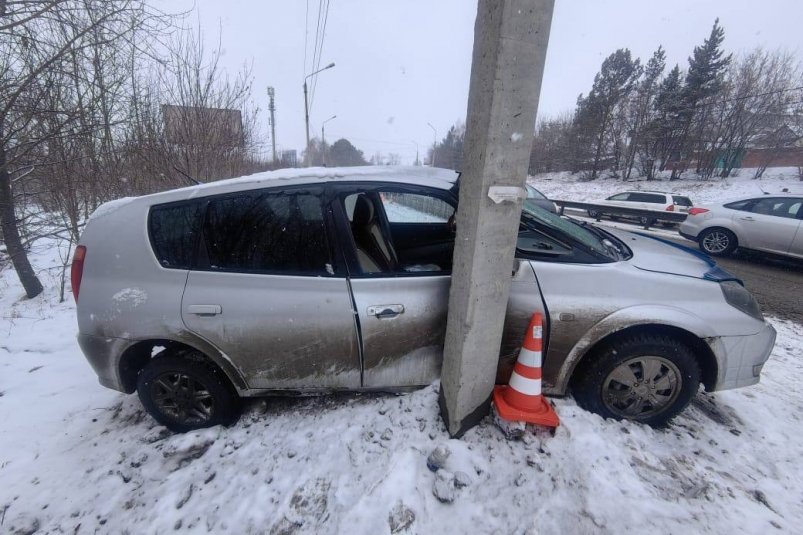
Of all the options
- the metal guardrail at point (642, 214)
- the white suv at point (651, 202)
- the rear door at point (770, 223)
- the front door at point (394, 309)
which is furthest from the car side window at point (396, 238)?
the white suv at point (651, 202)

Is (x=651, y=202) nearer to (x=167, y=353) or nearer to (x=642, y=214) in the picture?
(x=642, y=214)

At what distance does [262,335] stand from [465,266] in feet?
4.30

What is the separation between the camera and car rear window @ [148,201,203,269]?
2.06m

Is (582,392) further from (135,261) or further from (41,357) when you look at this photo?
(41,357)

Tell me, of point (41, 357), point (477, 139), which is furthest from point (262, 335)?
point (41, 357)

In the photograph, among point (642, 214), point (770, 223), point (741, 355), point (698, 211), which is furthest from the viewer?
point (642, 214)

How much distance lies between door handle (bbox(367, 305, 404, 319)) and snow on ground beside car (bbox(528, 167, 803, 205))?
21103mm

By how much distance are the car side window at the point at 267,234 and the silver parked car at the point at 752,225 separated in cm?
921

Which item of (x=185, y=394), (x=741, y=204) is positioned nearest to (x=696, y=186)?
(x=741, y=204)

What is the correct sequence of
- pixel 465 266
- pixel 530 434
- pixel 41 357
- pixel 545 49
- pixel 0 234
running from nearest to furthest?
pixel 545 49
pixel 465 266
pixel 530 434
pixel 41 357
pixel 0 234

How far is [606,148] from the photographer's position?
33.6 m

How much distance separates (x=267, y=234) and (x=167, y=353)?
1081 mm

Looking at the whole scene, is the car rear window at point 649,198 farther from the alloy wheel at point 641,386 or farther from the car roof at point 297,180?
the car roof at point 297,180

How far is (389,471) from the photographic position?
72.6 inches
